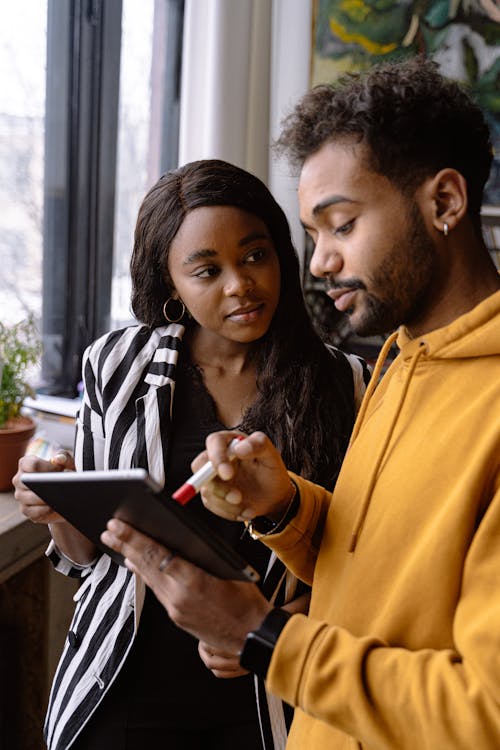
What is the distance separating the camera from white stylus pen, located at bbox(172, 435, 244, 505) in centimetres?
87

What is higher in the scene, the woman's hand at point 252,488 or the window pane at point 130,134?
the window pane at point 130,134

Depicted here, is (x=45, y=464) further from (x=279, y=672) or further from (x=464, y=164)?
(x=464, y=164)

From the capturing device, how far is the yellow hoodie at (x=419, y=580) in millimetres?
717

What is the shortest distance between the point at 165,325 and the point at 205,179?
31cm

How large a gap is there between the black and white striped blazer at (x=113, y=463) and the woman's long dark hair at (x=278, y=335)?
72 millimetres

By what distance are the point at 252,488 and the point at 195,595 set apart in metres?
0.22

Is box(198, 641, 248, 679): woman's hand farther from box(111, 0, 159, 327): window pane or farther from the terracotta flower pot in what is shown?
box(111, 0, 159, 327): window pane

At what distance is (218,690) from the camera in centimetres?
127

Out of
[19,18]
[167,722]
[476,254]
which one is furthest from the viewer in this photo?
[19,18]

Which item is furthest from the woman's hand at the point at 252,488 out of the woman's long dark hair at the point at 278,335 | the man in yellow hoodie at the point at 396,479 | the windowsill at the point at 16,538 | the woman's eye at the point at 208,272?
the windowsill at the point at 16,538

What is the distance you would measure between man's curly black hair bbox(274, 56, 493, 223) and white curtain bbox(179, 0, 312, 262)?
125cm

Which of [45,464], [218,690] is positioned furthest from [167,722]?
[45,464]

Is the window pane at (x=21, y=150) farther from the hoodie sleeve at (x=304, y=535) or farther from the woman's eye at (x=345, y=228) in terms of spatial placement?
the woman's eye at (x=345, y=228)

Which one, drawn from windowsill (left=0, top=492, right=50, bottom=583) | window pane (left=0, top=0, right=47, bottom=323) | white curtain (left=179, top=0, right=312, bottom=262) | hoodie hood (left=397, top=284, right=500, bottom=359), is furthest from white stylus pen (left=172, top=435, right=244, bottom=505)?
white curtain (left=179, top=0, right=312, bottom=262)
